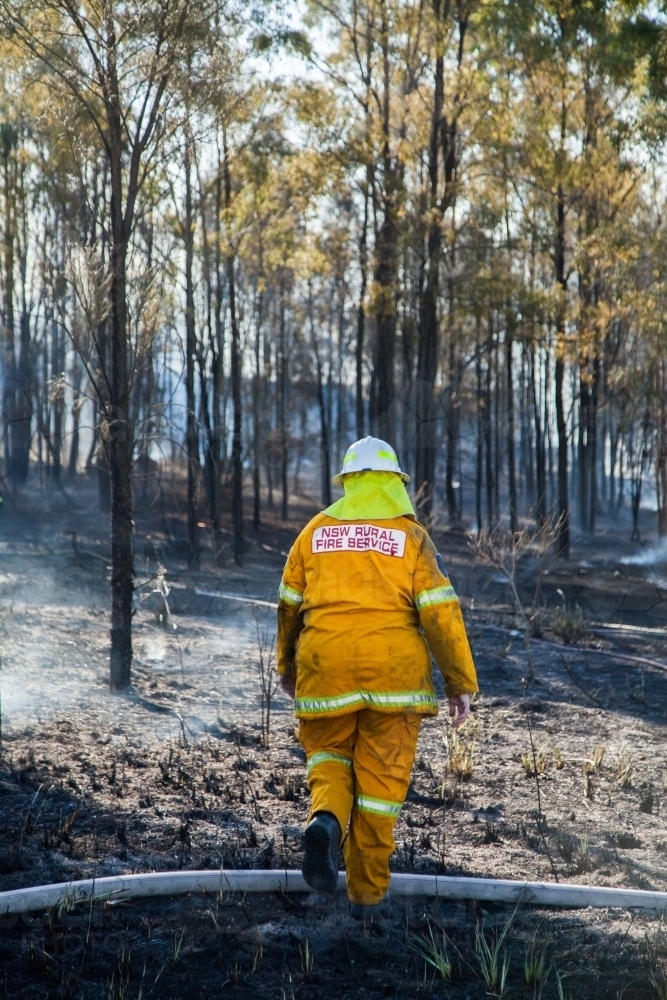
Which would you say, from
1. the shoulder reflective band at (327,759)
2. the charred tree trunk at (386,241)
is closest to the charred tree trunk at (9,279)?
the charred tree trunk at (386,241)

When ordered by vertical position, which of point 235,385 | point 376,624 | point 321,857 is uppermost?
point 235,385

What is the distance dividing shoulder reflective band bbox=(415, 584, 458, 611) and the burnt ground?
1124 mm

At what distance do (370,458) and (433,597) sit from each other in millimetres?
596

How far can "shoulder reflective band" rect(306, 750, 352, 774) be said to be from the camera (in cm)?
353

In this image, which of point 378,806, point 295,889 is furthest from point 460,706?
point 295,889

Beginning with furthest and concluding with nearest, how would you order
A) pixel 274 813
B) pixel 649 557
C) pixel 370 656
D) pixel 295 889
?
pixel 649 557 < pixel 274 813 < pixel 295 889 < pixel 370 656

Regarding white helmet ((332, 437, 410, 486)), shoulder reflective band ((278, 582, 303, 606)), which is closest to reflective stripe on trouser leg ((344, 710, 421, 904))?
shoulder reflective band ((278, 582, 303, 606))

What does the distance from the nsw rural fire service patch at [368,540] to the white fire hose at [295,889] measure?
1259mm

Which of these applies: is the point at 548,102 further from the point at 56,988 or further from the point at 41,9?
the point at 56,988

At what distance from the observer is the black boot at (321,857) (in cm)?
309

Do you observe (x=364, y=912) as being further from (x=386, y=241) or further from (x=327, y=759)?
(x=386, y=241)

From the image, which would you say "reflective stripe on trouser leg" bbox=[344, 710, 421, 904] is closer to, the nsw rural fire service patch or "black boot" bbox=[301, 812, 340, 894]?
"black boot" bbox=[301, 812, 340, 894]

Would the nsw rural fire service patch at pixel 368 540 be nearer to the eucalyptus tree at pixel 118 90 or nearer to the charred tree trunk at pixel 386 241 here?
the eucalyptus tree at pixel 118 90

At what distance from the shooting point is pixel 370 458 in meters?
3.68
